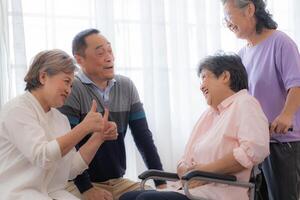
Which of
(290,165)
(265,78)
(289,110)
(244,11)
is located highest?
(244,11)

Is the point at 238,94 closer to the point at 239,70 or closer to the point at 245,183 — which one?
the point at 239,70

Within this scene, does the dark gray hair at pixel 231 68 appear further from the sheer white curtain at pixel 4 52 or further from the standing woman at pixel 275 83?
the sheer white curtain at pixel 4 52

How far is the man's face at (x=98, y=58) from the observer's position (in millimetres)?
2145

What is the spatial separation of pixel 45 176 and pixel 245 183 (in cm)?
83

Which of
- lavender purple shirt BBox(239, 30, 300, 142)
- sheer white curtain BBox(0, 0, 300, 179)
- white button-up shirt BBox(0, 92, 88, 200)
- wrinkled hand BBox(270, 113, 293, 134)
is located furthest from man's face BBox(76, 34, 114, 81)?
wrinkled hand BBox(270, 113, 293, 134)

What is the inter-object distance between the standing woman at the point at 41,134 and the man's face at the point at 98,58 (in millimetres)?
360

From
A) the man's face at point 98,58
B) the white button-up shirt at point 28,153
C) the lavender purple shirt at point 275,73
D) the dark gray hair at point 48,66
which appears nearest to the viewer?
the white button-up shirt at point 28,153

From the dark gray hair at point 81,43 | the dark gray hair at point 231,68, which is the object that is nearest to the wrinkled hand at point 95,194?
the dark gray hair at point 81,43

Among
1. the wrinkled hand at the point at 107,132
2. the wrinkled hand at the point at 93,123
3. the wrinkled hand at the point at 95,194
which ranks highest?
the wrinkled hand at the point at 93,123

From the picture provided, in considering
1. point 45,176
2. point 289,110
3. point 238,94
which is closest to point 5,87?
point 45,176

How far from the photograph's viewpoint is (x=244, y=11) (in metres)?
2.04

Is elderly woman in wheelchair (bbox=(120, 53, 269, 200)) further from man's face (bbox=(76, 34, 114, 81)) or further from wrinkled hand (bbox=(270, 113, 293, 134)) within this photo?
man's face (bbox=(76, 34, 114, 81))

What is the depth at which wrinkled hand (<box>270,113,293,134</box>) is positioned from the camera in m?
1.88

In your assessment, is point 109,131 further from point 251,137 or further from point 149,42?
point 149,42
